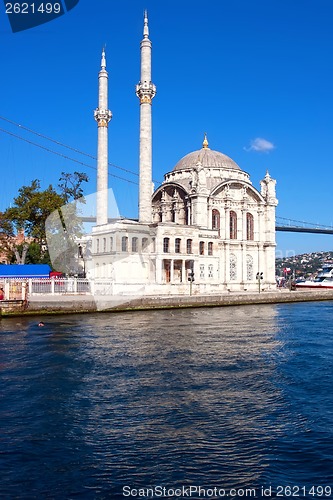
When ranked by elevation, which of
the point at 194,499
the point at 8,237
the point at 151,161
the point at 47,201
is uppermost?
the point at 151,161

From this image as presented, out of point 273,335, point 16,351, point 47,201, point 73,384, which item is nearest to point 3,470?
point 73,384

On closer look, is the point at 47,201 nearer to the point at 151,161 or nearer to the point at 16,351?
the point at 151,161

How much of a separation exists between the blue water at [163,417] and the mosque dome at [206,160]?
3761 centimetres

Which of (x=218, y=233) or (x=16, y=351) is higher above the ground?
(x=218, y=233)

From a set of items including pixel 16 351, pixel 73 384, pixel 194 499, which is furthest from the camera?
pixel 16 351

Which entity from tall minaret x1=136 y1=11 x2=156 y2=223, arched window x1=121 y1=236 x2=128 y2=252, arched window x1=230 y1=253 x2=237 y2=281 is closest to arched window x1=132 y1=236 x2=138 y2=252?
arched window x1=121 y1=236 x2=128 y2=252

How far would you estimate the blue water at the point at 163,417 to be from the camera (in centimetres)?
733

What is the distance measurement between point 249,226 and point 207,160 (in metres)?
8.62

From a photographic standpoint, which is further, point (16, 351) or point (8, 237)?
point (8, 237)

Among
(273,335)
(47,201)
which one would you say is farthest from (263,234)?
(273,335)

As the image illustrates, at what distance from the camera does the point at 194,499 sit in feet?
22.1

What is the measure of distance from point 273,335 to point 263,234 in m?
33.7

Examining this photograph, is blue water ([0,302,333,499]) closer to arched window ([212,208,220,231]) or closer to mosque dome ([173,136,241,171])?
arched window ([212,208,220,231])

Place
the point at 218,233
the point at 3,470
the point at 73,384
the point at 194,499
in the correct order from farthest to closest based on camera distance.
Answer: the point at 218,233 → the point at 73,384 → the point at 3,470 → the point at 194,499
